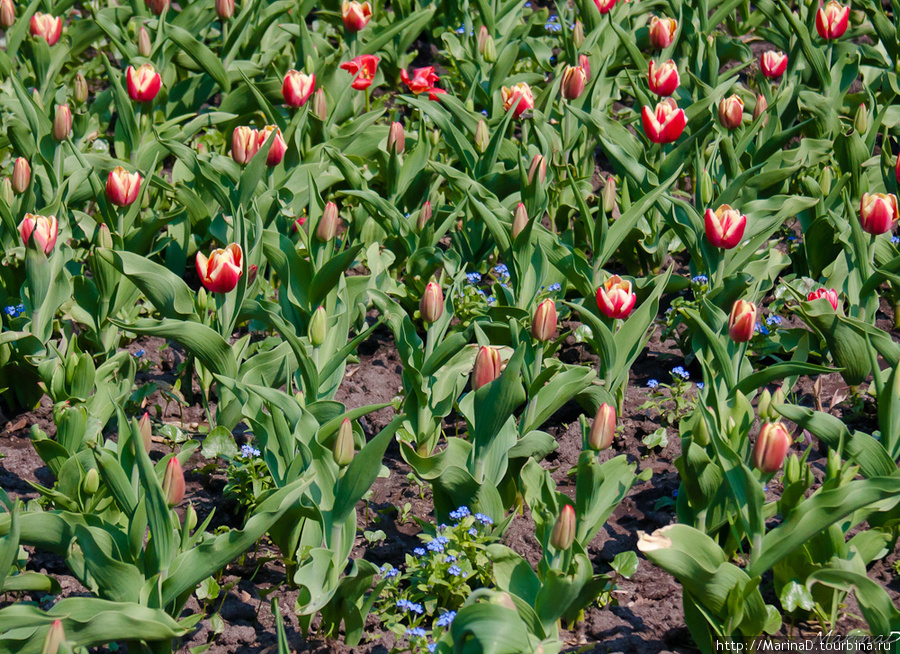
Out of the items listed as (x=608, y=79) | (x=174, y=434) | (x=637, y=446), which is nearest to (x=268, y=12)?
(x=608, y=79)

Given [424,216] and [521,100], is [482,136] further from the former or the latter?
[424,216]

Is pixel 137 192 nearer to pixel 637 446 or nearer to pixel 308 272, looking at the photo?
pixel 308 272

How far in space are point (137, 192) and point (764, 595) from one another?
7.16ft

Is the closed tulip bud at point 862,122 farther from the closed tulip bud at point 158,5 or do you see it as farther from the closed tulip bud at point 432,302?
the closed tulip bud at point 158,5

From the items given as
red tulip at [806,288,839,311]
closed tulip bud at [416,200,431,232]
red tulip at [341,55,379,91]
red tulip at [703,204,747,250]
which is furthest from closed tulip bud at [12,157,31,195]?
red tulip at [806,288,839,311]

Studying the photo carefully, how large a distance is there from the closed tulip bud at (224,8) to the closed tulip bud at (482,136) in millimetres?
1373

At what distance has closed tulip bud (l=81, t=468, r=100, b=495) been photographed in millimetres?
2285

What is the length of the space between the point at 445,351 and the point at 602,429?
0.55 meters

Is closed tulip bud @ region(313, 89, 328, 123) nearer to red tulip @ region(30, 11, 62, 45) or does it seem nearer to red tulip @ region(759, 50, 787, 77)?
red tulip @ region(30, 11, 62, 45)

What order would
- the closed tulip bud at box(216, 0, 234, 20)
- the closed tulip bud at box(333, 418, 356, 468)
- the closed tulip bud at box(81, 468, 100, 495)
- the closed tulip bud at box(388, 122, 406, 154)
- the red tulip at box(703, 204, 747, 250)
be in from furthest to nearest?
the closed tulip bud at box(216, 0, 234, 20), the closed tulip bud at box(388, 122, 406, 154), the red tulip at box(703, 204, 747, 250), the closed tulip bud at box(81, 468, 100, 495), the closed tulip bud at box(333, 418, 356, 468)

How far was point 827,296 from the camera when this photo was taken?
2.89 m

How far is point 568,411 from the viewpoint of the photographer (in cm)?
312

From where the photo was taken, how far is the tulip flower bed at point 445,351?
210 centimetres

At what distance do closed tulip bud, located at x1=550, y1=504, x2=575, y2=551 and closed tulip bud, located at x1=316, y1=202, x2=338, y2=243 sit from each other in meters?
1.31
